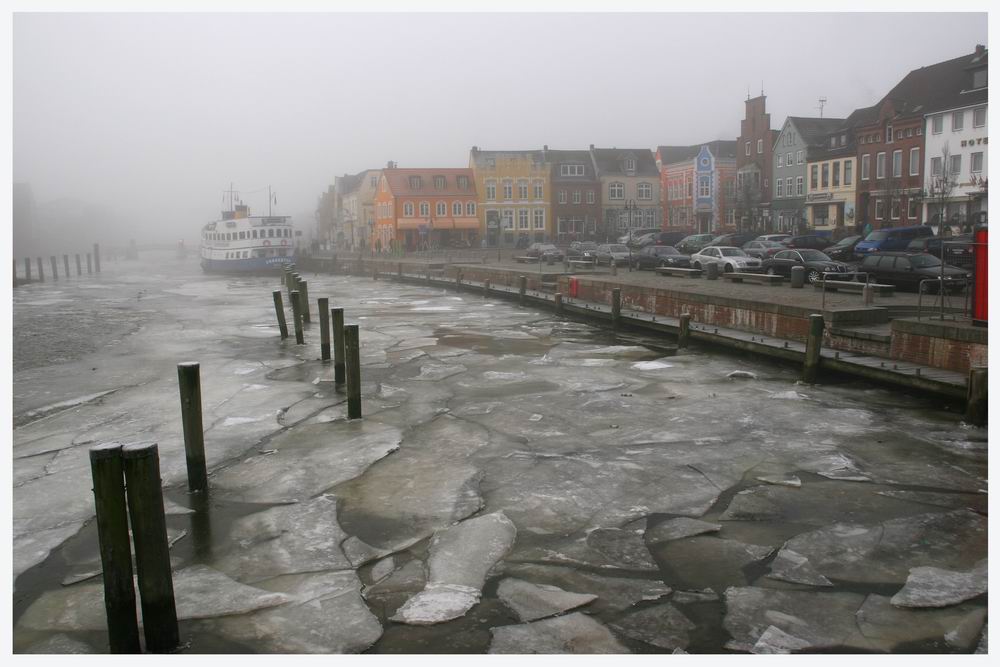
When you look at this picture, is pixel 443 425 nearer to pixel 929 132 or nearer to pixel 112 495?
pixel 112 495

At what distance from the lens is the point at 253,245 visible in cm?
6694

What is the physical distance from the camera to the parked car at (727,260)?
32250 millimetres

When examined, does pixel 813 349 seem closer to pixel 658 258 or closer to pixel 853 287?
pixel 853 287

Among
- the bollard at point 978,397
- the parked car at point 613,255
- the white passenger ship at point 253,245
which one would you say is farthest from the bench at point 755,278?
the white passenger ship at point 253,245

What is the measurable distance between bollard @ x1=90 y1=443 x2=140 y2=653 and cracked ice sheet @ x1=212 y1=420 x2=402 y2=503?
3303 mm

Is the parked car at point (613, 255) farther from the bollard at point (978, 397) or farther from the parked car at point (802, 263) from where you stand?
the bollard at point (978, 397)

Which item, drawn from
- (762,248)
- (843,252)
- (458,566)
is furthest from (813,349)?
(762,248)

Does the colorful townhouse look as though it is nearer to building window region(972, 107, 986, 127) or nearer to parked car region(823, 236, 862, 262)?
building window region(972, 107, 986, 127)

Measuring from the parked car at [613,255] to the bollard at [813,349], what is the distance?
841 inches

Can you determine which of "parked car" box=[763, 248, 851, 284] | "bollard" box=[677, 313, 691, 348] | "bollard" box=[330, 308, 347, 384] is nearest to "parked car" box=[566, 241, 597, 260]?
"parked car" box=[763, 248, 851, 284]

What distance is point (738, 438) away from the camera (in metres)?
10.9

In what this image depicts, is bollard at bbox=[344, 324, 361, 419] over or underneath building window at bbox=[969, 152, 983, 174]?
underneath

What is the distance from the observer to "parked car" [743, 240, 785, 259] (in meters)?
37.0

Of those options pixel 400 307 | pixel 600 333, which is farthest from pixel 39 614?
pixel 400 307
